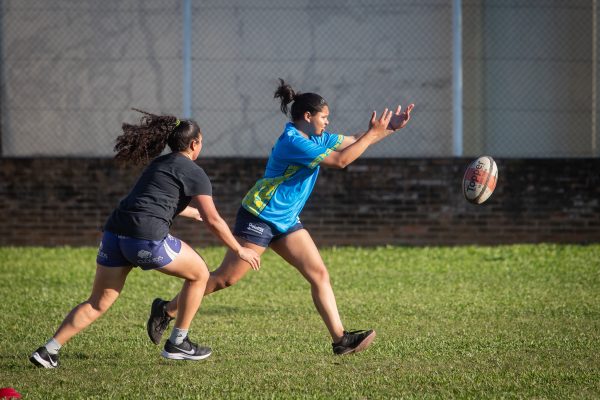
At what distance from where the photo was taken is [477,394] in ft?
19.9

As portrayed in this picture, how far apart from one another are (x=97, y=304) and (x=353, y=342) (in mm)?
1770

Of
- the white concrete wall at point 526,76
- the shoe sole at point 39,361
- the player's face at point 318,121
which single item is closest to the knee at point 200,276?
the shoe sole at point 39,361

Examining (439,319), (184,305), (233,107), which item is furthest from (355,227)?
(184,305)

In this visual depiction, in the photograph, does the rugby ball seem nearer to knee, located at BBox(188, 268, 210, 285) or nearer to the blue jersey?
the blue jersey

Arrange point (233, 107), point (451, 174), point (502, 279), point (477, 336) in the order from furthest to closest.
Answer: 1. point (233, 107)
2. point (451, 174)
3. point (502, 279)
4. point (477, 336)

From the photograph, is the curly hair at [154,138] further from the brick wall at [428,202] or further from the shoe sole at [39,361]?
the brick wall at [428,202]

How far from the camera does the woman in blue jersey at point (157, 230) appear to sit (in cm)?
671

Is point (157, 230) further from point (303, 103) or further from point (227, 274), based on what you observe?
point (303, 103)

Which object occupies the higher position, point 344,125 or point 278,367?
point 344,125

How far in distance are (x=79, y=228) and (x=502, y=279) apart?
657 cm

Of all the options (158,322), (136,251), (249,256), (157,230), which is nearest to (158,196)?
(157,230)

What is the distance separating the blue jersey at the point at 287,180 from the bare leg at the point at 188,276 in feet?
2.21

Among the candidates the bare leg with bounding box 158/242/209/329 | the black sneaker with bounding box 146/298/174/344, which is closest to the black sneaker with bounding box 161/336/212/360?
the bare leg with bounding box 158/242/209/329

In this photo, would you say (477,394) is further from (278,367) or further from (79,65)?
(79,65)
